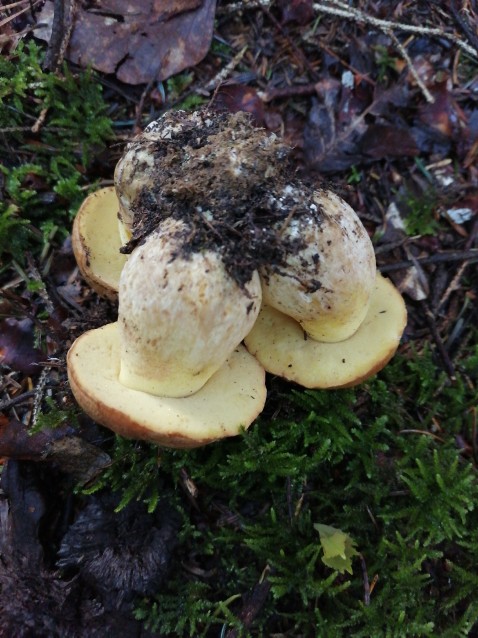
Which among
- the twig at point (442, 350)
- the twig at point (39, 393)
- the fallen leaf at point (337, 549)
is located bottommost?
the fallen leaf at point (337, 549)

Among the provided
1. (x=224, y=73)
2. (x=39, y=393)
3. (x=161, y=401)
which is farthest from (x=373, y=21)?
(x=39, y=393)

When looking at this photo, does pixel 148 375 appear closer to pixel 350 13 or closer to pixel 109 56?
pixel 109 56

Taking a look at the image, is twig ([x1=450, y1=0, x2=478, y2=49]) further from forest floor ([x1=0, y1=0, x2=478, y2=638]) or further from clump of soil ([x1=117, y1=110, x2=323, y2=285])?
clump of soil ([x1=117, y1=110, x2=323, y2=285])

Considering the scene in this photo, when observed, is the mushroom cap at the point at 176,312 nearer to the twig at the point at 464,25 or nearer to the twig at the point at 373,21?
the twig at the point at 373,21

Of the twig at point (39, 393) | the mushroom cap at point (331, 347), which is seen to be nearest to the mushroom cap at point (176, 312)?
the mushroom cap at point (331, 347)

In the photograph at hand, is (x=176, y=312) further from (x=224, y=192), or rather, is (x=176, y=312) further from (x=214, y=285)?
(x=224, y=192)

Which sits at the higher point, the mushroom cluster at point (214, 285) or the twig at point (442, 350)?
the mushroom cluster at point (214, 285)

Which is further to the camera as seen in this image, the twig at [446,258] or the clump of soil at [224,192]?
the twig at [446,258]
